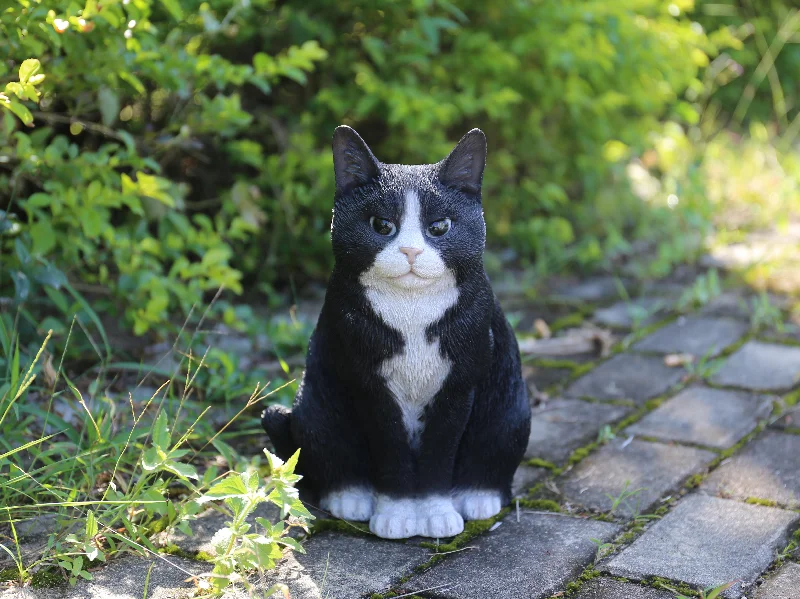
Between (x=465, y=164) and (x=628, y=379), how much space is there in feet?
5.75

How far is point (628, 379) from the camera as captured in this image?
4.00m

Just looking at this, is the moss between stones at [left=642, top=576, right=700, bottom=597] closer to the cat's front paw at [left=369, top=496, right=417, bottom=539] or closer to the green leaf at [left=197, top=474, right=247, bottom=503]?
the cat's front paw at [left=369, top=496, right=417, bottom=539]

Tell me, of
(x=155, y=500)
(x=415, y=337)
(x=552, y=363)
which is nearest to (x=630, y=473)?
(x=415, y=337)

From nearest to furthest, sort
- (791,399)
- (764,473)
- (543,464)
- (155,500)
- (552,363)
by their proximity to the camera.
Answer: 1. (155,500)
2. (764,473)
3. (543,464)
4. (791,399)
5. (552,363)

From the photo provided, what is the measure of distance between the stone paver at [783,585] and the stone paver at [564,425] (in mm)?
899

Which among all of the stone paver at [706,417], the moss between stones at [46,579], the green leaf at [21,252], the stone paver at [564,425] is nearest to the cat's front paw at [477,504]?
the stone paver at [564,425]

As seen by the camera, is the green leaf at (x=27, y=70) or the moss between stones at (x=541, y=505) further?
the moss between stones at (x=541, y=505)

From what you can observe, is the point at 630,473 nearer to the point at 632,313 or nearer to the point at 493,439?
the point at 493,439

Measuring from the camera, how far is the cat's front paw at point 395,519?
2621 mm

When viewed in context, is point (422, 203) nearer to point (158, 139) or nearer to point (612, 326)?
point (158, 139)

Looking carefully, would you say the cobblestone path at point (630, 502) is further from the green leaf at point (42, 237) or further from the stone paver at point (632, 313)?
the green leaf at point (42, 237)

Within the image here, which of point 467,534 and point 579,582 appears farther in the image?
point 467,534

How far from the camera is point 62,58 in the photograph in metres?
3.31

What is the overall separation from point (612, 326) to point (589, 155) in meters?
1.63
